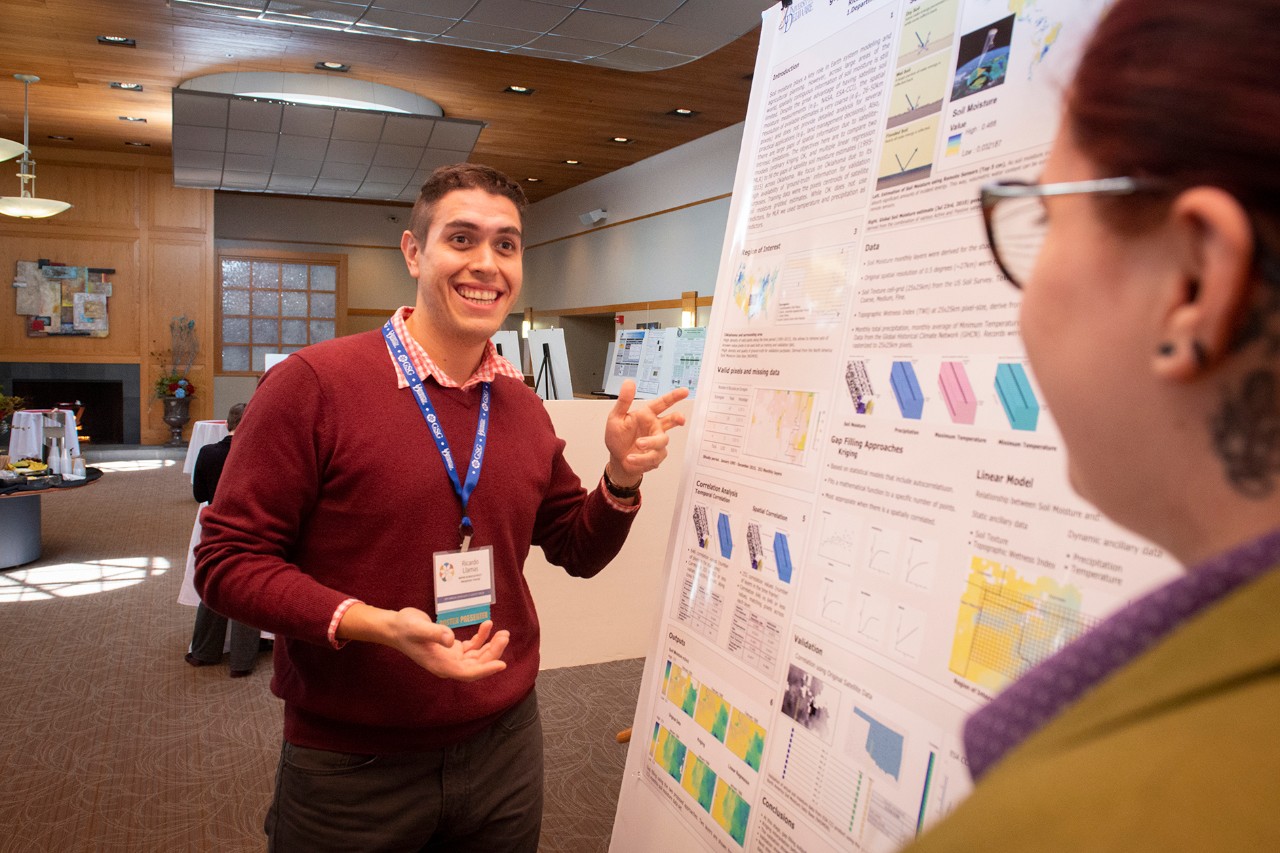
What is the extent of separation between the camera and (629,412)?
169 centimetres

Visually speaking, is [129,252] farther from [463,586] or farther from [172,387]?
[463,586]

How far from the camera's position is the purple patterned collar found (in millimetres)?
373

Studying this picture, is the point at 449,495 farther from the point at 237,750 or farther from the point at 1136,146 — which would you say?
the point at 237,750

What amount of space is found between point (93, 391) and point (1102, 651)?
14061mm

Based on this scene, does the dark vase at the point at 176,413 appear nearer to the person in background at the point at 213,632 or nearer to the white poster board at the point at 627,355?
the white poster board at the point at 627,355

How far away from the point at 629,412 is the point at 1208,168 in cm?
134

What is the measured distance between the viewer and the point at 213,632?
4473mm

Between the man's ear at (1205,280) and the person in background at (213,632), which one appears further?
the person in background at (213,632)

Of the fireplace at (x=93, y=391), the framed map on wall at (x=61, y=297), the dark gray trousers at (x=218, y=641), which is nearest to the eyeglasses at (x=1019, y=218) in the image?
the dark gray trousers at (x=218, y=641)

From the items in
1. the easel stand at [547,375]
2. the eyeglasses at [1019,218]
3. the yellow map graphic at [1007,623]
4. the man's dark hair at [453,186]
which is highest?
the man's dark hair at [453,186]

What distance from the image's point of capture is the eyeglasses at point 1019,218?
47cm

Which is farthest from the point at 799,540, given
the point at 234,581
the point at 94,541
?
the point at 94,541

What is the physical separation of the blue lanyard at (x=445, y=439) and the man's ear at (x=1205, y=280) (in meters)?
1.30


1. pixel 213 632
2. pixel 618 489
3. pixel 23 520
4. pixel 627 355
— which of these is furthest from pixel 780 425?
pixel 627 355
